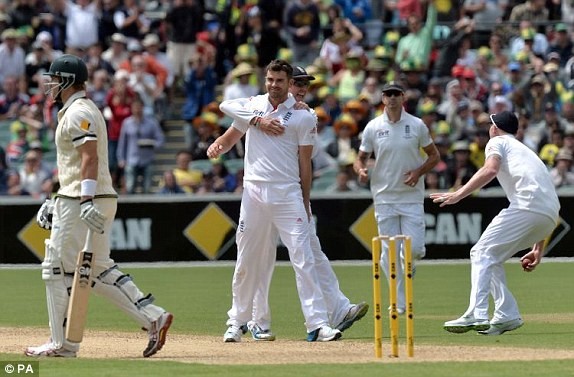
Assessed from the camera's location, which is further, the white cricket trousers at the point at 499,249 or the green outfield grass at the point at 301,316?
the white cricket trousers at the point at 499,249

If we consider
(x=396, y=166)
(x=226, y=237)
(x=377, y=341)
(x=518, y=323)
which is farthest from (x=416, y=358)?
(x=226, y=237)

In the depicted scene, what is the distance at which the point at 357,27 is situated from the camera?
28609 mm

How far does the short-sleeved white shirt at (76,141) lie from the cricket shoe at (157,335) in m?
1.05

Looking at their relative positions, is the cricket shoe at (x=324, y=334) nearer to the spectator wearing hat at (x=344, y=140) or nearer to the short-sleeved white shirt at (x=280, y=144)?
the short-sleeved white shirt at (x=280, y=144)

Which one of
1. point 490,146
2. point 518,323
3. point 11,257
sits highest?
point 490,146

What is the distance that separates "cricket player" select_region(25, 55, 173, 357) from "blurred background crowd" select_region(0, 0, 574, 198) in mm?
12150

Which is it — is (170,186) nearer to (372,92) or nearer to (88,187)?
(372,92)

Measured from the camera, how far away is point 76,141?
427 inches

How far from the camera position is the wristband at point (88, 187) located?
1070 cm

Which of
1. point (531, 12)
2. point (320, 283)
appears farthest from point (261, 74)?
point (320, 283)

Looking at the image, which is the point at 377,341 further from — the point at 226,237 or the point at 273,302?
the point at 226,237

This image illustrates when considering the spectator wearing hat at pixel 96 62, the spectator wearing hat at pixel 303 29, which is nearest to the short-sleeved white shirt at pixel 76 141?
the spectator wearing hat at pixel 96 62

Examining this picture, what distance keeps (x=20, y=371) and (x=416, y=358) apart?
113 inches

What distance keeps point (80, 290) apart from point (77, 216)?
21.9 inches
